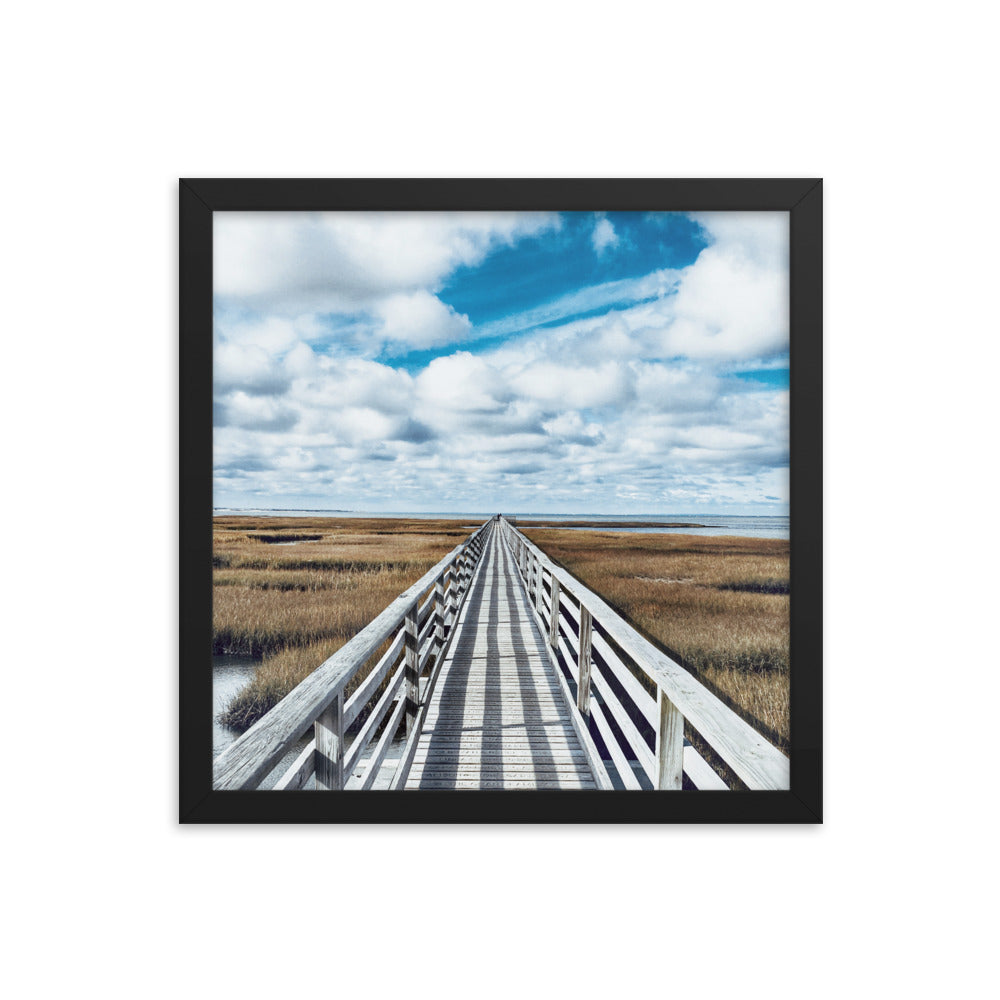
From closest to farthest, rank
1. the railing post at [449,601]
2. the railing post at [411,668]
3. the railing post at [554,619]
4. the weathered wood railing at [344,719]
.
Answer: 1. the weathered wood railing at [344,719]
2. the railing post at [411,668]
3. the railing post at [554,619]
4. the railing post at [449,601]

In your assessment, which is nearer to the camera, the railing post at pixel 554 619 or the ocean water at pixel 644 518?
the ocean water at pixel 644 518

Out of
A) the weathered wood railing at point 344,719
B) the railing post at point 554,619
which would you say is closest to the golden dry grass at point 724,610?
the weathered wood railing at point 344,719

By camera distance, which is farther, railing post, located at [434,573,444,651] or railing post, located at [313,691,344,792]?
railing post, located at [434,573,444,651]

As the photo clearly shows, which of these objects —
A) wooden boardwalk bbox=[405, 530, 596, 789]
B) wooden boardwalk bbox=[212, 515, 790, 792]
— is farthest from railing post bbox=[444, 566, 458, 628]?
wooden boardwalk bbox=[212, 515, 790, 792]

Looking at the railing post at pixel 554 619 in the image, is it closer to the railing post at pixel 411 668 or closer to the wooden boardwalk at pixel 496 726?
the wooden boardwalk at pixel 496 726

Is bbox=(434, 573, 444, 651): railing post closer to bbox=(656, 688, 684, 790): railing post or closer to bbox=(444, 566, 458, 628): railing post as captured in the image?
bbox=(444, 566, 458, 628): railing post

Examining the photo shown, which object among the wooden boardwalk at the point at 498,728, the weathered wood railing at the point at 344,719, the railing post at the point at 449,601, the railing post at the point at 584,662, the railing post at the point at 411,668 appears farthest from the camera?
the railing post at the point at 449,601

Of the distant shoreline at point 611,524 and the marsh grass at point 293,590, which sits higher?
the distant shoreline at point 611,524
